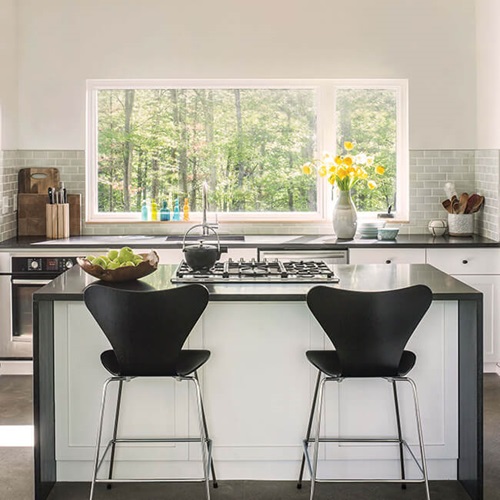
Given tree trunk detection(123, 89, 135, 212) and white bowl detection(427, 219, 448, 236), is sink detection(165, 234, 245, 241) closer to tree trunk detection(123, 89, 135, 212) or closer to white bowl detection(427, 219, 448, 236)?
tree trunk detection(123, 89, 135, 212)

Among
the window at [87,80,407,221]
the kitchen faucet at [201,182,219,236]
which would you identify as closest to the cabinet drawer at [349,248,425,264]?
the window at [87,80,407,221]

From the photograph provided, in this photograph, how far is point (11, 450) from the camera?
4754 mm

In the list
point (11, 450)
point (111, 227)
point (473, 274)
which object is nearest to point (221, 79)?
point (111, 227)

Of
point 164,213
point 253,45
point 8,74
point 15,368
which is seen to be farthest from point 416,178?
point 15,368

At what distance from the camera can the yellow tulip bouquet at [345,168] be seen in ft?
21.5

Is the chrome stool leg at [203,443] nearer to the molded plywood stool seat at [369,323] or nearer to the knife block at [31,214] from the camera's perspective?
the molded plywood stool seat at [369,323]

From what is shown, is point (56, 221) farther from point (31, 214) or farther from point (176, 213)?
point (176, 213)

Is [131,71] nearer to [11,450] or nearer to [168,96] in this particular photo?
[168,96]

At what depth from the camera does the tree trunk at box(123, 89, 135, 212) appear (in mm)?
6914

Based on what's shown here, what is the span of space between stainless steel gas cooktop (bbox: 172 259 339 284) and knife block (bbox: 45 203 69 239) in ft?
7.08

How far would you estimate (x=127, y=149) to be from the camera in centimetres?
699

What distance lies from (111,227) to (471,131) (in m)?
2.80

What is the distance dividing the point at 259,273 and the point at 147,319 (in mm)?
902

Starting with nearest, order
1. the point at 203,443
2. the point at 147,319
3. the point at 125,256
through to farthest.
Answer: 1. the point at 147,319
2. the point at 203,443
3. the point at 125,256
